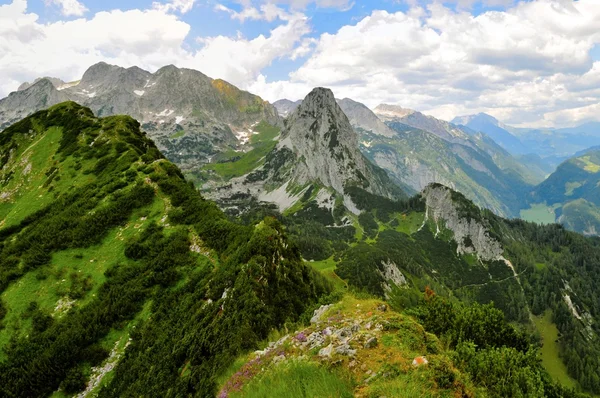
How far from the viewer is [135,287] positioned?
4178 centimetres

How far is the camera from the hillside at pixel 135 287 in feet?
96.8

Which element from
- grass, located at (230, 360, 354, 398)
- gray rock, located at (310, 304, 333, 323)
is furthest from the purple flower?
gray rock, located at (310, 304, 333, 323)

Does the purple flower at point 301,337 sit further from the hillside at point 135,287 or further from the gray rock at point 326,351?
the hillside at point 135,287

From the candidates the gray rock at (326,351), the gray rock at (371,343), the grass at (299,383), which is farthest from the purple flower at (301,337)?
the gray rock at (371,343)

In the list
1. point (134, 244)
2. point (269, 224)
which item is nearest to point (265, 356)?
point (269, 224)

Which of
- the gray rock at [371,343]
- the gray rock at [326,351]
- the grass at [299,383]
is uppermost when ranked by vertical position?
the grass at [299,383]

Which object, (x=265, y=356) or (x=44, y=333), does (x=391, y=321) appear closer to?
(x=265, y=356)

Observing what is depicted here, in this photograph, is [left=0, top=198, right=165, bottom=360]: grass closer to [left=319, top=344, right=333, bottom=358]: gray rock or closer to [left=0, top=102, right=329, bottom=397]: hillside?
[left=0, top=102, right=329, bottom=397]: hillside

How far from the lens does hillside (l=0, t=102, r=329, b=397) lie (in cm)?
2952

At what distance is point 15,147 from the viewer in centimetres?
9719

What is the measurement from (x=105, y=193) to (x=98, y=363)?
114ft

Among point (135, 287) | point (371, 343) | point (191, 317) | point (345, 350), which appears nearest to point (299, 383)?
point (345, 350)

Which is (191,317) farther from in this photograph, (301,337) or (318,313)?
(301,337)

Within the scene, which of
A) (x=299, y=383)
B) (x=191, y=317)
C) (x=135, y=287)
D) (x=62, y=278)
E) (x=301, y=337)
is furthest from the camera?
(x=62, y=278)
